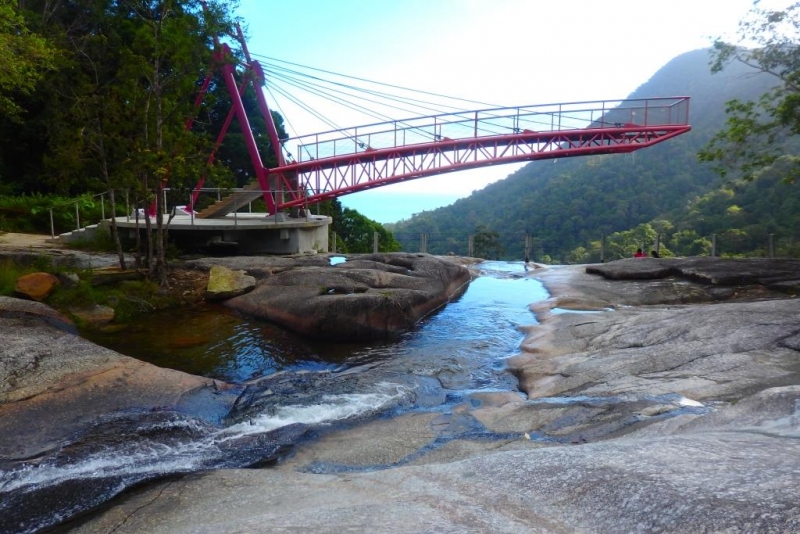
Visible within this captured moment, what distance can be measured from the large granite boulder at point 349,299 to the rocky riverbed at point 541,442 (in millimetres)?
2959

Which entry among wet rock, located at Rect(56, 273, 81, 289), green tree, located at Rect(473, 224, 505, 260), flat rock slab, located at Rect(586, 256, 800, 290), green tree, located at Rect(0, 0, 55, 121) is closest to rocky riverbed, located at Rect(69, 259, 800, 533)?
flat rock slab, located at Rect(586, 256, 800, 290)

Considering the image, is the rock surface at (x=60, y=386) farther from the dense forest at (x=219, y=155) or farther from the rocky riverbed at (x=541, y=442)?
the dense forest at (x=219, y=155)

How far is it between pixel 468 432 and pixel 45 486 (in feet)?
12.6

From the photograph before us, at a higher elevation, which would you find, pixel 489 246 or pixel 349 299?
pixel 489 246

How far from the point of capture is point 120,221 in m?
16.2

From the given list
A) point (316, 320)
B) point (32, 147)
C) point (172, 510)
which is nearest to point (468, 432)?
point (172, 510)

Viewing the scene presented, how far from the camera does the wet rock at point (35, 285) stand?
9008 millimetres

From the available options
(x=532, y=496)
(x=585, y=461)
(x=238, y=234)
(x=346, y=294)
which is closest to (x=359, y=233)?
(x=238, y=234)

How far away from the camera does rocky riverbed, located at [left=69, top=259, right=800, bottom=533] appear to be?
2471 millimetres

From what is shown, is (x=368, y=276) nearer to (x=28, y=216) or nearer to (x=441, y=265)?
(x=441, y=265)

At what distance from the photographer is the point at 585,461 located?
3.11 metres

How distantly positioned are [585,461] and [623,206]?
137 feet

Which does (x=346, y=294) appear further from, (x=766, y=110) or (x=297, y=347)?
(x=766, y=110)

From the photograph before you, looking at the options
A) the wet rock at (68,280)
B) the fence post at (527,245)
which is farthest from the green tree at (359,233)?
the wet rock at (68,280)
